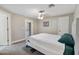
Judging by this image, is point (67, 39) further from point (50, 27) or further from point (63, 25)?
point (50, 27)

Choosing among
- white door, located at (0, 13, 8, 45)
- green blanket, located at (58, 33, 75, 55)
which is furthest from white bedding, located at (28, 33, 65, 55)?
white door, located at (0, 13, 8, 45)

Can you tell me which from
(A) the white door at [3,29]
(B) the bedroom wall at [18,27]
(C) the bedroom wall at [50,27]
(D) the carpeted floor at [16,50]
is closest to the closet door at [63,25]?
(C) the bedroom wall at [50,27]

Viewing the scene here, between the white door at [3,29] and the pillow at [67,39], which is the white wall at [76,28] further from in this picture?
the white door at [3,29]

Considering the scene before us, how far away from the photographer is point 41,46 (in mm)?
1619

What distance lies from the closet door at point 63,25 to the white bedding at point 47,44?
115 mm

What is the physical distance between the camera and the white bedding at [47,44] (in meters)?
1.36

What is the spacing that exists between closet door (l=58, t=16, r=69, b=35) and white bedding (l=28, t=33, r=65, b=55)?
4.5 inches

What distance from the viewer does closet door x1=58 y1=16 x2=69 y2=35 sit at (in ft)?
4.79

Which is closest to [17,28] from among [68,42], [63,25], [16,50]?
[16,50]

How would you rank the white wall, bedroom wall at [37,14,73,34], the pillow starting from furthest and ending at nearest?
bedroom wall at [37,14,73,34] → the pillow → the white wall

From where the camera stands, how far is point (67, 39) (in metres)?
1.45

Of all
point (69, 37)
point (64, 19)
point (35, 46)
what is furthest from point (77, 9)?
point (35, 46)

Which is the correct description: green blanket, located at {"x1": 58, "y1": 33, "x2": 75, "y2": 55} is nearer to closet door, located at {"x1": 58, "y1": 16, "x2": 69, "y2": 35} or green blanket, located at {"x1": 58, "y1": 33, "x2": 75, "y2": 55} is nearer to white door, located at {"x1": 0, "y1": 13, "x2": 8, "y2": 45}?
closet door, located at {"x1": 58, "y1": 16, "x2": 69, "y2": 35}
